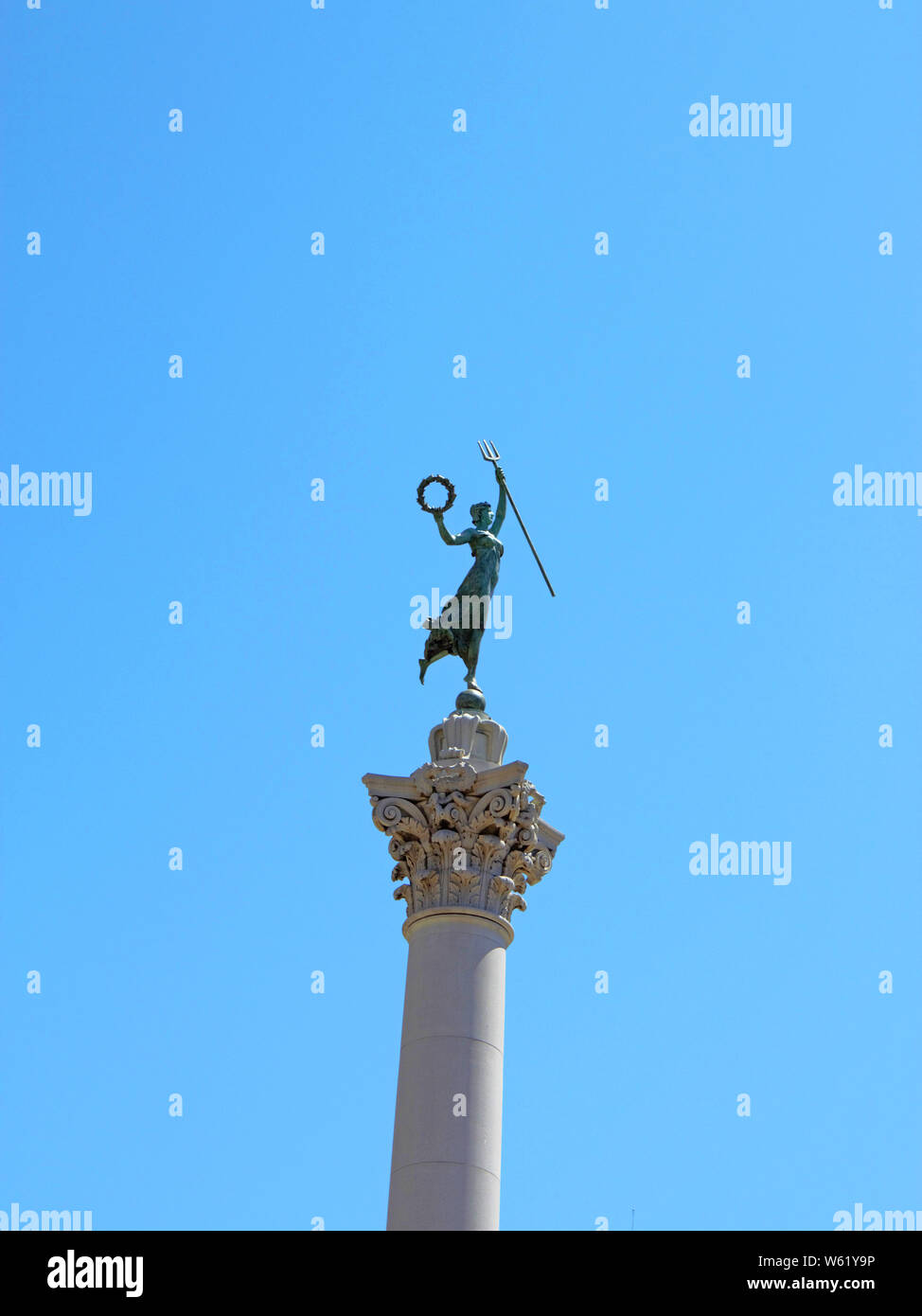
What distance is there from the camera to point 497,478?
37.1 m

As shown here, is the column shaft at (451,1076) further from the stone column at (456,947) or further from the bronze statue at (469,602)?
the bronze statue at (469,602)

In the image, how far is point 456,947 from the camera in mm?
31188

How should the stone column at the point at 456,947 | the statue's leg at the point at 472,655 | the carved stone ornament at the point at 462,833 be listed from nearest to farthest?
the stone column at the point at 456,947, the carved stone ornament at the point at 462,833, the statue's leg at the point at 472,655

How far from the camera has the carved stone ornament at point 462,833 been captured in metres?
31.6

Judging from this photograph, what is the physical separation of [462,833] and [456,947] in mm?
1780

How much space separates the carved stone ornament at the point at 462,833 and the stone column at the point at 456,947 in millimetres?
20

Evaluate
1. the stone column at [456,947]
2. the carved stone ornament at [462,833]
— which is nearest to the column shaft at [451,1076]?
the stone column at [456,947]

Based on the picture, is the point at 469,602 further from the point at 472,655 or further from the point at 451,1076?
the point at 451,1076

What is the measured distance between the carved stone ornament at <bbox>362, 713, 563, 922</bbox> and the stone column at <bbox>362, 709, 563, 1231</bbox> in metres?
0.02

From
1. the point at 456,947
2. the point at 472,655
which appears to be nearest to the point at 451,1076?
the point at 456,947

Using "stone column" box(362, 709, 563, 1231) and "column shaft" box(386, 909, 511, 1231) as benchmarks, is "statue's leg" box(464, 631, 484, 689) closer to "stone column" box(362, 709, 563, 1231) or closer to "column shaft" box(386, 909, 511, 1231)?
"stone column" box(362, 709, 563, 1231)

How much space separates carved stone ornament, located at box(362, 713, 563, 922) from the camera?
31641 mm
